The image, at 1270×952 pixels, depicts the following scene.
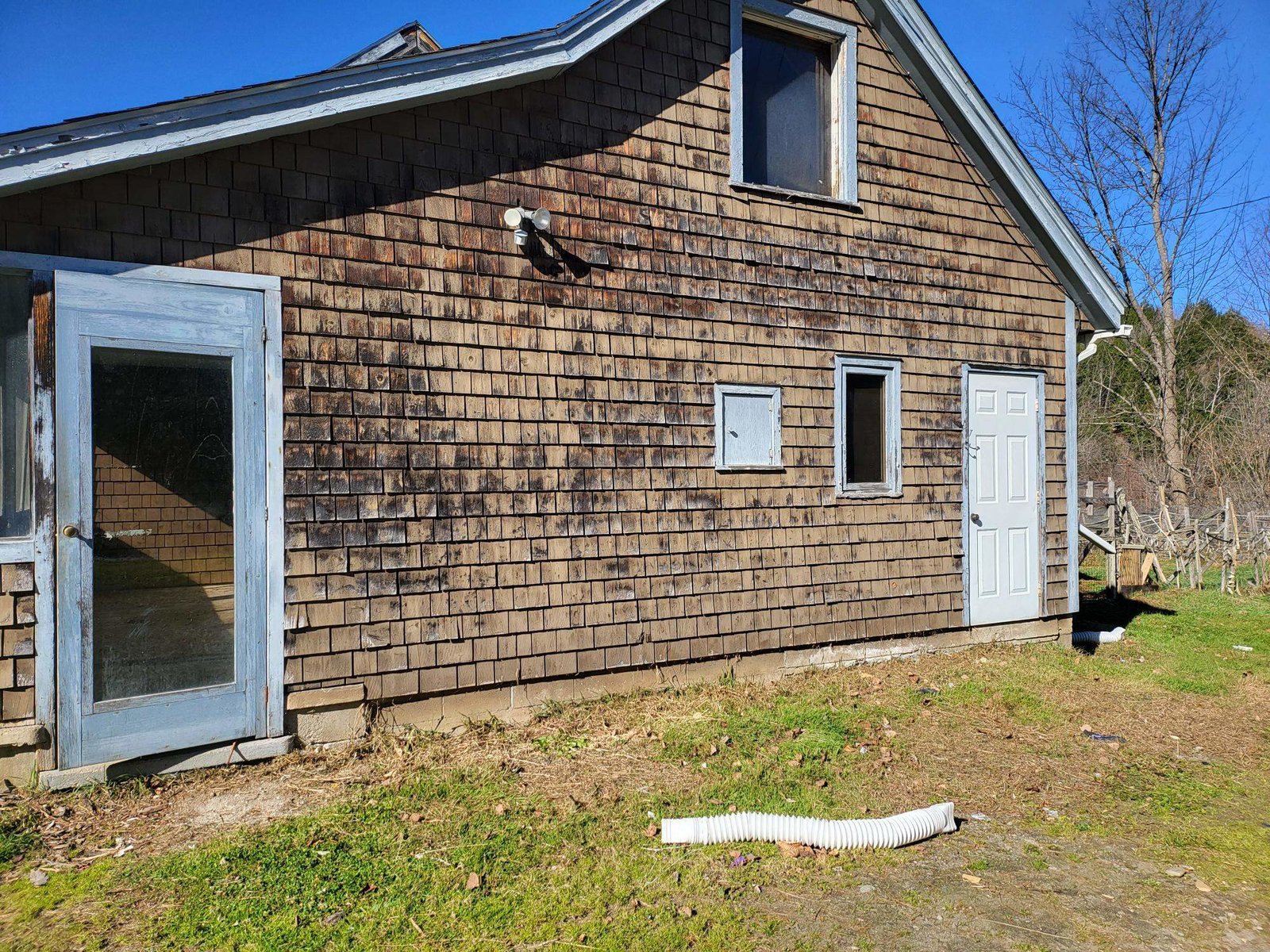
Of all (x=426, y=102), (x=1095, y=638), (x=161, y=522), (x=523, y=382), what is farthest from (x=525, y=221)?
(x=1095, y=638)

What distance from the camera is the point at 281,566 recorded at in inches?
196

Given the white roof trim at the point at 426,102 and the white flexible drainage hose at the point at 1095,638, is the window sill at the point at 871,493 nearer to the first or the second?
the white flexible drainage hose at the point at 1095,638

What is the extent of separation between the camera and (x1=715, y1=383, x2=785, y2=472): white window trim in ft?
21.9

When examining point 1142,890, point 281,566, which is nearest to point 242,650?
point 281,566

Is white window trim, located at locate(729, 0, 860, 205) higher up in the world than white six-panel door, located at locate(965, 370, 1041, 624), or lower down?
higher up

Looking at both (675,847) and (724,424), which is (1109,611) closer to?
(724,424)

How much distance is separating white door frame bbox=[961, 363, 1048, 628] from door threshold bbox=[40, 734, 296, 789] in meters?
5.93

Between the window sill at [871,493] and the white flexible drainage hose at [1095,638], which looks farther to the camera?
the white flexible drainage hose at [1095,638]

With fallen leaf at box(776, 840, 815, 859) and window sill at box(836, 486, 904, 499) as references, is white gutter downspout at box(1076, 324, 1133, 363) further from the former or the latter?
fallen leaf at box(776, 840, 815, 859)

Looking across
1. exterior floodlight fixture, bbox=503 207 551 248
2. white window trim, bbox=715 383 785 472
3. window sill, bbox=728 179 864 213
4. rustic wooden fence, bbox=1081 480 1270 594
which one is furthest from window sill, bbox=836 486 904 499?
rustic wooden fence, bbox=1081 480 1270 594

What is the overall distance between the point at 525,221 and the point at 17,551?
3.43m

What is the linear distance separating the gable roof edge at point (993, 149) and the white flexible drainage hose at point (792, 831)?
6480mm

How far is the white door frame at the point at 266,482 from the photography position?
4312 mm

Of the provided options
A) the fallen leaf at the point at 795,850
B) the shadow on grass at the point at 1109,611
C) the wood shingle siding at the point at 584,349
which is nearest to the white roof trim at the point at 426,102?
the wood shingle siding at the point at 584,349
